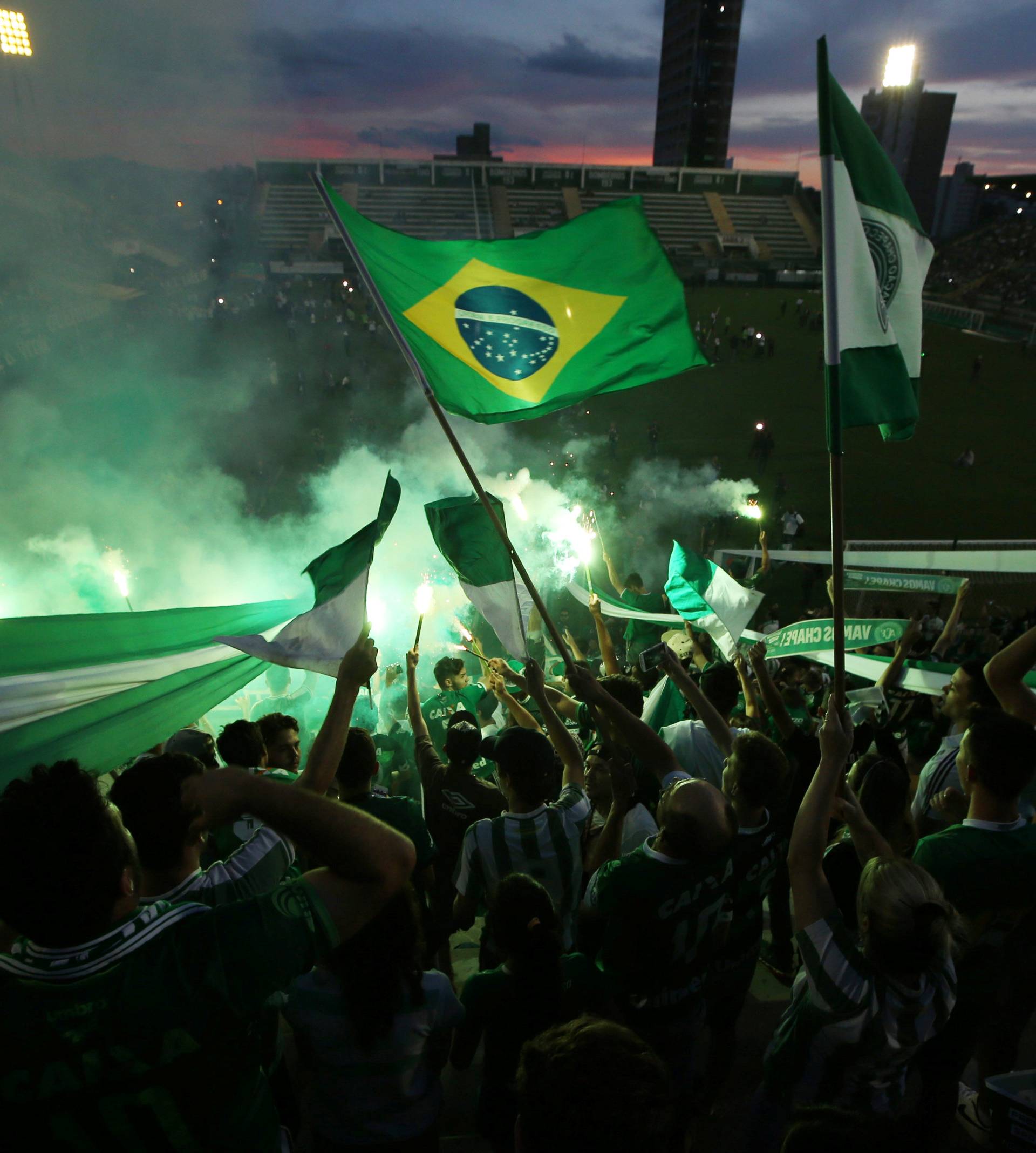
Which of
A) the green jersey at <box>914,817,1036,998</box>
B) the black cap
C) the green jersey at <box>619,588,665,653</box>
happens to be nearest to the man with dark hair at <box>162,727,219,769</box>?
the black cap

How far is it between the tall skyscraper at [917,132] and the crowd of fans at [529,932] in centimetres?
11307

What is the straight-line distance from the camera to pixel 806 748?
142 inches

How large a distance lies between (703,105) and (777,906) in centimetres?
11945

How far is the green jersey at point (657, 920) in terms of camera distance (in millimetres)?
2164

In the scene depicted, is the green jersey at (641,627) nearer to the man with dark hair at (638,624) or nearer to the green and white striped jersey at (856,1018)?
the man with dark hair at (638,624)

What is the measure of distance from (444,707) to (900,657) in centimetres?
278

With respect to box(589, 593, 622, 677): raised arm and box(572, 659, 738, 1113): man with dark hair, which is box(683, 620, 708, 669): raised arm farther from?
box(572, 659, 738, 1113): man with dark hair

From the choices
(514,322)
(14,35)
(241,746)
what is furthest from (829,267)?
(14,35)

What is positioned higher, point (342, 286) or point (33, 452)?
point (342, 286)

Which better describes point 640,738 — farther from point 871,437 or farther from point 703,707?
point 871,437

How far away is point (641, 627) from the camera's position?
7.03m

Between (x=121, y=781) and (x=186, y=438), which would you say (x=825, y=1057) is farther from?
(x=186, y=438)

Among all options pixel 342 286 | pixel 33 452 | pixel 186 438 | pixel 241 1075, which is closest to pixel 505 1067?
pixel 241 1075

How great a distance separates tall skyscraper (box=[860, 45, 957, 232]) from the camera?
94.7 metres
